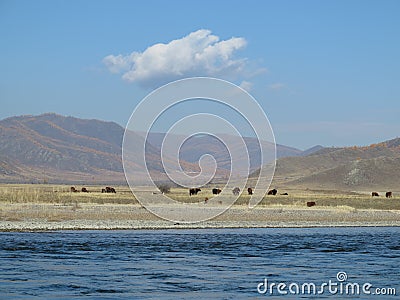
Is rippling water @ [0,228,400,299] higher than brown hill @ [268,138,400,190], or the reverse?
brown hill @ [268,138,400,190]

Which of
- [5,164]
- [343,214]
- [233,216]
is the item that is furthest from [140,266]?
[5,164]

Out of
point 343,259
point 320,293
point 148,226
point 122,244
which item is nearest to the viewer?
point 320,293

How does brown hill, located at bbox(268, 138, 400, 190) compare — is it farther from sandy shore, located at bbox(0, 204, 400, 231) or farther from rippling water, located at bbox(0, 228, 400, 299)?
rippling water, located at bbox(0, 228, 400, 299)

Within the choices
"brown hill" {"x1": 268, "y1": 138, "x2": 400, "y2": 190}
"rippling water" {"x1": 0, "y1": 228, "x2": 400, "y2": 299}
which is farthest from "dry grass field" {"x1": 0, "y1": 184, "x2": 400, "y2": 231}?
"brown hill" {"x1": 268, "y1": 138, "x2": 400, "y2": 190}

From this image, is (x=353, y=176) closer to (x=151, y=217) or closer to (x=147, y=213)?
(x=147, y=213)

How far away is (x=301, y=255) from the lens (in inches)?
1256

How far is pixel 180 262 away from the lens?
2877cm

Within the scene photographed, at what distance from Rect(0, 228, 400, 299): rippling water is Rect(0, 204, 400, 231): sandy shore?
3439mm

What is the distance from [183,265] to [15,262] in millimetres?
6192

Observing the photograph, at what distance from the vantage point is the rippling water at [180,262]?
21.9m

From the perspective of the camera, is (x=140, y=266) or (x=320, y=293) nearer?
(x=320, y=293)

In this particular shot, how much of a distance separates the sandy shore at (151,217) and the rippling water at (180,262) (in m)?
3.44

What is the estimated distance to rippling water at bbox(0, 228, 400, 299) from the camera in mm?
21859

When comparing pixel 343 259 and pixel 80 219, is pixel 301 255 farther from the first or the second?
pixel 80 219
